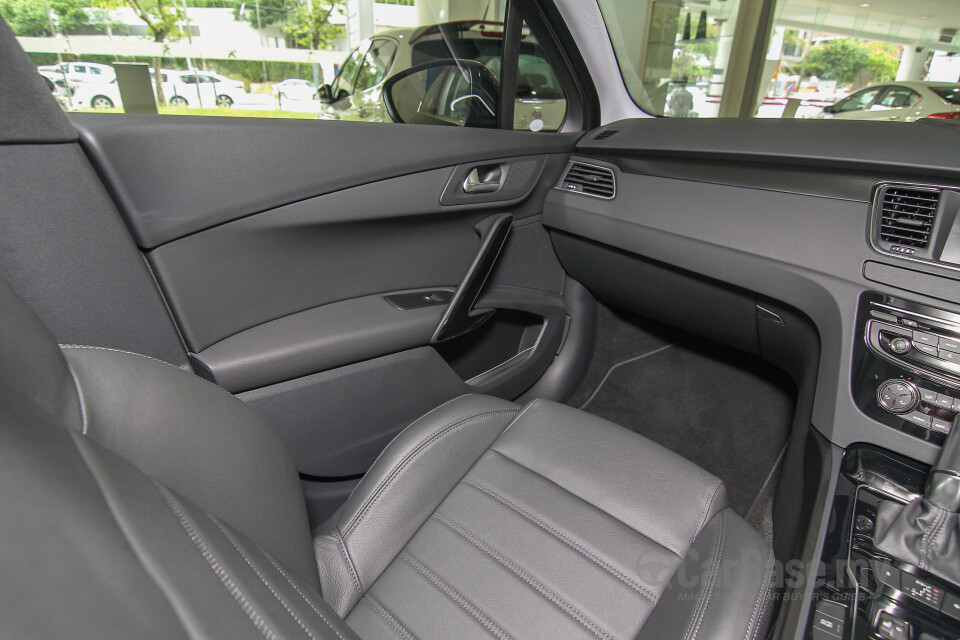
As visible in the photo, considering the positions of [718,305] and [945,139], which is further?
[718,305]

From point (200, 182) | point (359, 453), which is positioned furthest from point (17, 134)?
point (359, 453)

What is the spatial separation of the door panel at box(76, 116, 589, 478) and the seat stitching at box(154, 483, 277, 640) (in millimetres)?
697

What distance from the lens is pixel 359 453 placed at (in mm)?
1296

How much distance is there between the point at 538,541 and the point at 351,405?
54 centimetres

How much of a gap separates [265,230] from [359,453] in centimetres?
54

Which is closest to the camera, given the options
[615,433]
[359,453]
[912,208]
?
[912,208]

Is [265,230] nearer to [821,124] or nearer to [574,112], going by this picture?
[574,112]

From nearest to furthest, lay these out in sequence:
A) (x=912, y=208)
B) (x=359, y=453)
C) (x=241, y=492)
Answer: (x=241, y=492) < (x=912, y=208) < (x=359, y=453)

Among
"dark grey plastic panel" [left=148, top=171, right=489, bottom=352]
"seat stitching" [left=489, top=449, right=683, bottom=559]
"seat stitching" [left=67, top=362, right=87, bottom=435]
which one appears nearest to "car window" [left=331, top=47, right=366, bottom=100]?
"dark grey plastic panel" [left=148, top=171, right=489, bottom=352]

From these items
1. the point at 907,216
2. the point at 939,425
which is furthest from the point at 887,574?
the point at 907,216

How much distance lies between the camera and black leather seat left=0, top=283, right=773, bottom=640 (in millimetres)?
328

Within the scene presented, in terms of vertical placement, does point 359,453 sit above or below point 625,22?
below

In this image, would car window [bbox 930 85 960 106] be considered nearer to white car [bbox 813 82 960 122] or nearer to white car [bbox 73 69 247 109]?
white car [bbox 813 82 960 122]

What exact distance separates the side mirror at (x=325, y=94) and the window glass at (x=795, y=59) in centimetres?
69
